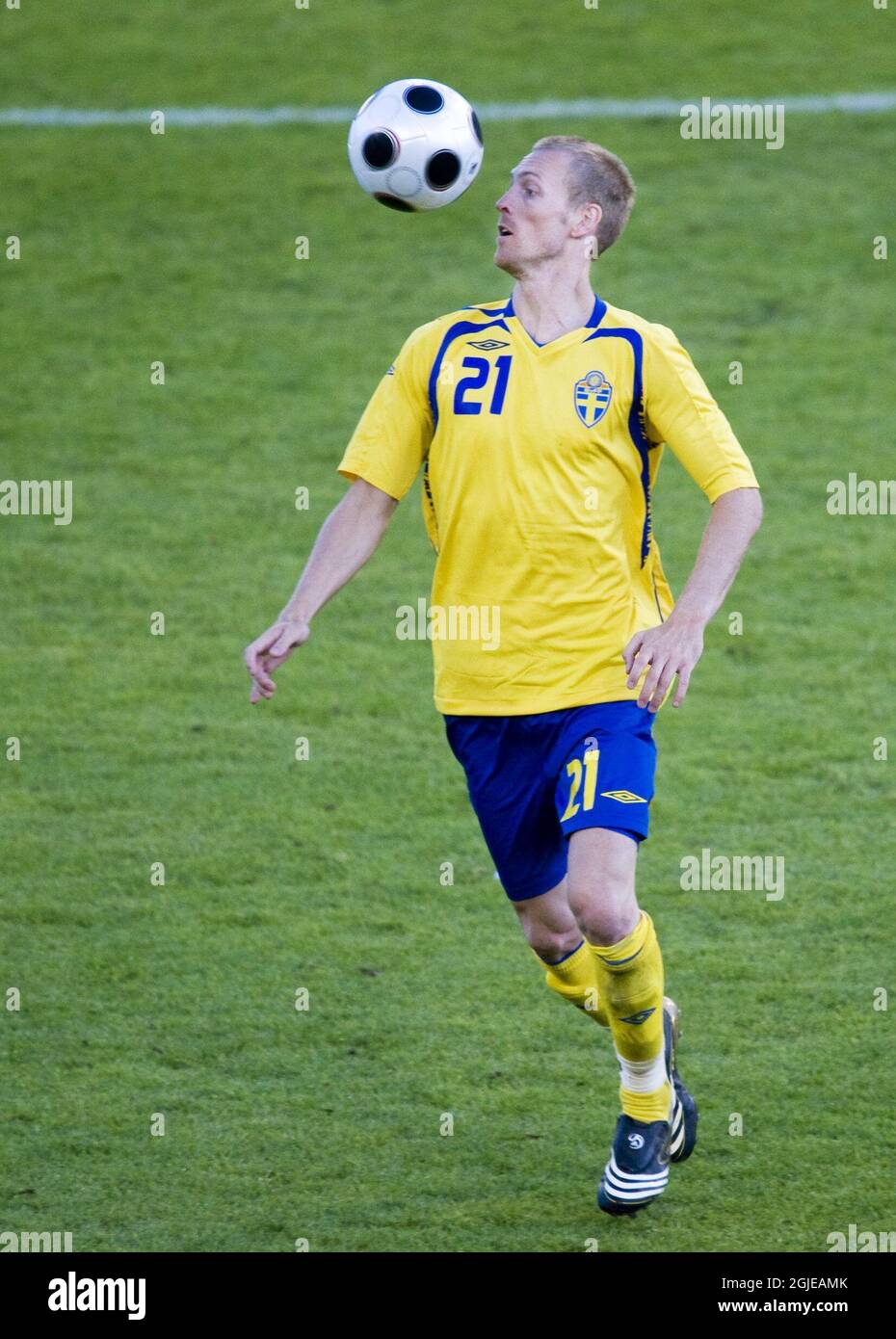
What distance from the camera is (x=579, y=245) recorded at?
4992mm

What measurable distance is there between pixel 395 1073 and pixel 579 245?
8.37ft

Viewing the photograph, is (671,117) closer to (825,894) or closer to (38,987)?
(825,894)

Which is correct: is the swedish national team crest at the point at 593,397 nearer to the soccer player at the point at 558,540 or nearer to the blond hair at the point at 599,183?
the soccer player at the point at 558,540

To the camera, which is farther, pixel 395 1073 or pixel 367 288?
pixel 367 288

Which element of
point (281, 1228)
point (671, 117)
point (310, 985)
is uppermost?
point (671, 117)

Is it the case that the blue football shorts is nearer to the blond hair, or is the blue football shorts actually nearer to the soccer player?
the soccer player

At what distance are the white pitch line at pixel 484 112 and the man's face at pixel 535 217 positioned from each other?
37.6 feet

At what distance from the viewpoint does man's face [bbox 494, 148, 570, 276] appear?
4926 millimetres

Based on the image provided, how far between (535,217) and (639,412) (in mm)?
590

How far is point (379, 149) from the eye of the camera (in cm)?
547

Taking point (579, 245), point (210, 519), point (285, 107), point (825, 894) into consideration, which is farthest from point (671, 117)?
point (579, 245)
